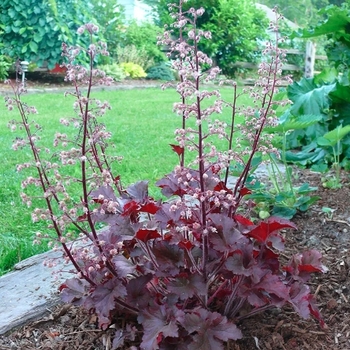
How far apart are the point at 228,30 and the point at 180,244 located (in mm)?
13911

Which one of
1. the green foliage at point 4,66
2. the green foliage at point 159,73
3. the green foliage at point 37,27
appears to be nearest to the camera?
the green foliage at point 4,66

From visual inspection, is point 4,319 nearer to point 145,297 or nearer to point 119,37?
point 145,297

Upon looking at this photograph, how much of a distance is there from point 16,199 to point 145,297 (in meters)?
1.94

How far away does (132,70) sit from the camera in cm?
1216

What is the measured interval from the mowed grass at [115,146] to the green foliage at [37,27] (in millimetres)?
1843

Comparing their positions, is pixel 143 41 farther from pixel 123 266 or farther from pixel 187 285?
pixel 187 285

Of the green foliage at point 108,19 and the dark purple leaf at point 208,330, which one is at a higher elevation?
the green foliage at point 108,19

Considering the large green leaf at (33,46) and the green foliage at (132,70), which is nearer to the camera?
the large green leaf at (33,46)

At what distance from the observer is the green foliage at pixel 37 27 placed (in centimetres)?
1030

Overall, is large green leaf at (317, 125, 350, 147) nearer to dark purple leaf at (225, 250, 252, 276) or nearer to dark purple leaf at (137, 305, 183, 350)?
dark purple leaf at (225, 250, 252, 276)

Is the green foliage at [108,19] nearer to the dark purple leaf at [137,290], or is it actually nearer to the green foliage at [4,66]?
the green foliage at [4,66]

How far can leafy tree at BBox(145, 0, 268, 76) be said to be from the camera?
1444 centimetres

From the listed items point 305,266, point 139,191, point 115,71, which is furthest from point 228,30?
point 305,266

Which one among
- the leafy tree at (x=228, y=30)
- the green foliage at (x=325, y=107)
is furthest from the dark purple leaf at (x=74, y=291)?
the leafy tree at (x=228, y=30)
